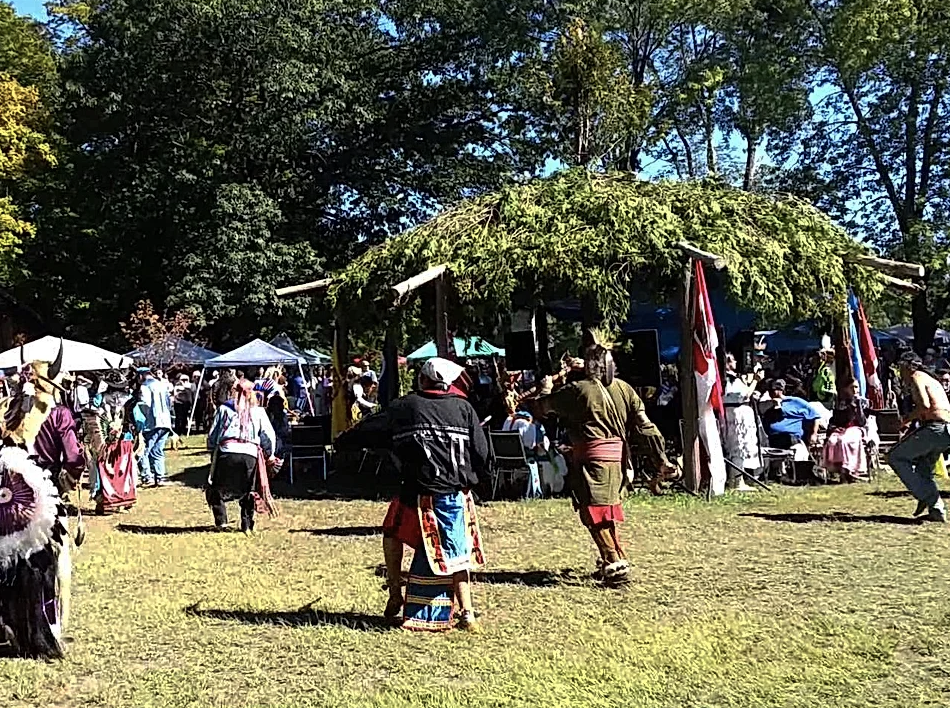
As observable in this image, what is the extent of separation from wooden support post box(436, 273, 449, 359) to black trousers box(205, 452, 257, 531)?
3182mm

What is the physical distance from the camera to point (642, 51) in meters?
35.8

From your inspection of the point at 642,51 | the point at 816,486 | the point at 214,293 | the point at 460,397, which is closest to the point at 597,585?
the point at 460,397

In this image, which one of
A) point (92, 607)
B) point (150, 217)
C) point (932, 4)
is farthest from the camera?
point (150, 217)

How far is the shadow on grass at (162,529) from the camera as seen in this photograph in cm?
1103

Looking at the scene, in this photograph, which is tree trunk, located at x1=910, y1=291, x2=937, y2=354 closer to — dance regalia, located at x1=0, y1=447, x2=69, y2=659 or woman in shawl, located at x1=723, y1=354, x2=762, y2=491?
woman in shawl, located at x1=723, y1=354, x2=762, y2=491

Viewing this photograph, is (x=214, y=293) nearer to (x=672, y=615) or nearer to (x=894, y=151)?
(x=894, y=151)

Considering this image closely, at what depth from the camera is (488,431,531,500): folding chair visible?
1238 cm

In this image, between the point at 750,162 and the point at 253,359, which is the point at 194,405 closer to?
the point at 253,359

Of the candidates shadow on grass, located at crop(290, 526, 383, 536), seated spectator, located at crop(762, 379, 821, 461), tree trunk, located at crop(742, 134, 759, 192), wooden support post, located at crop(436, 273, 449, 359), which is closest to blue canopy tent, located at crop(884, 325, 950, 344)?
tree trunk, located at crop(742, 134, 759, 192)

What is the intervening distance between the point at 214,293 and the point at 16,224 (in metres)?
5.78

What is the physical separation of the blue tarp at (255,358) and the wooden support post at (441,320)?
42.2 ft

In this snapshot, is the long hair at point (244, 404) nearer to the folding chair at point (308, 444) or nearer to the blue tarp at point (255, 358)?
the folding chair at point (308, 444)

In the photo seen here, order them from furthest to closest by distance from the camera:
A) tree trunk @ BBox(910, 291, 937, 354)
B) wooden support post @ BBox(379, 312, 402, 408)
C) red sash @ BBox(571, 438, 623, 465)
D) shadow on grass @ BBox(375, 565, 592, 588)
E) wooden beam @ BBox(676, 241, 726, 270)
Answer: tree trunk @ BBox(910, 291, 937, 354) → wooden support post @ BBox(379, 312, 402, 408) → wooden beam @ BBox(676, 241, 726, 270) → shadow on grass @ BBox(375, 565, 592, 588) → red sash @ BBox(571, 438, 623, 465)

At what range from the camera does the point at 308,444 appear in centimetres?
1564
